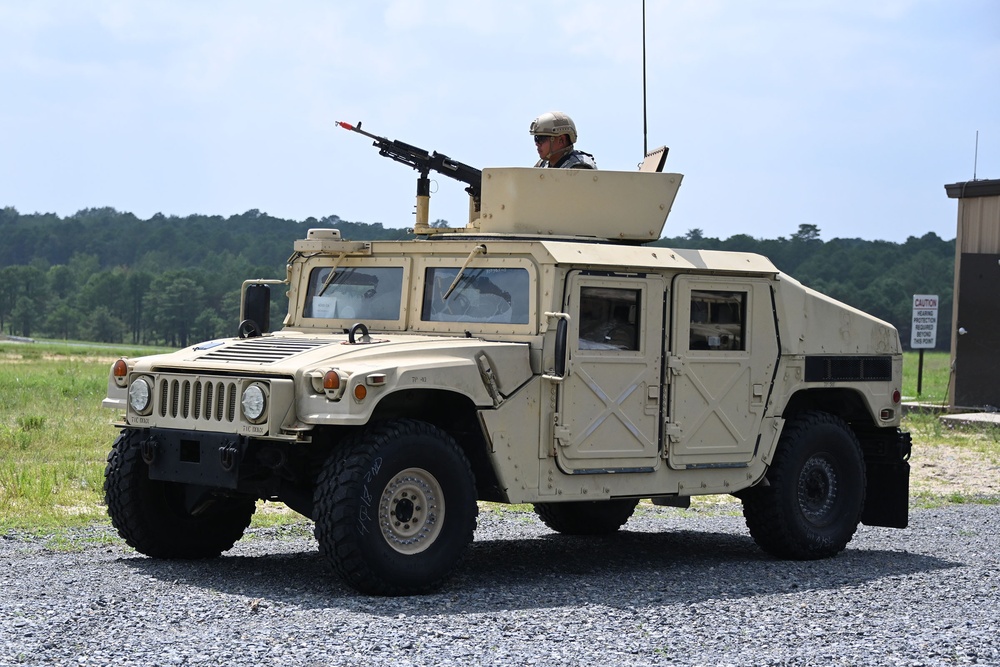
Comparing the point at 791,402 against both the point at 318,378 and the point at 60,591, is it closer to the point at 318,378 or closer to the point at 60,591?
the point at 318,378

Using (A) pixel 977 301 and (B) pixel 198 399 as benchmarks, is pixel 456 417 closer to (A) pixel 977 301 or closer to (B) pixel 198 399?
(B) pixel 198 399

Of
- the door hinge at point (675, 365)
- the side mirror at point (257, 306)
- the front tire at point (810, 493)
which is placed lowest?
the front tire at point (810, 493)

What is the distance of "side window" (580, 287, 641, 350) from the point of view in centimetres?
899

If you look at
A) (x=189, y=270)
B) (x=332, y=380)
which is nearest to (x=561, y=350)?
(x=332, y=380)

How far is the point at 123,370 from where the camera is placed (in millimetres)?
8828

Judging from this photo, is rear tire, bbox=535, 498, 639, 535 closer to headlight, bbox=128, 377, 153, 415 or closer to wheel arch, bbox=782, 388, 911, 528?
wheel arch, bbox=782, 388, 911, 528

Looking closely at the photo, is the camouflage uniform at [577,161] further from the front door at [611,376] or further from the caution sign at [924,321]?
the caution sign at [924,321]

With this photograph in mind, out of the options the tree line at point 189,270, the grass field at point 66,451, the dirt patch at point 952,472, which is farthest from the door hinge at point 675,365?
the tree line at point 189,270

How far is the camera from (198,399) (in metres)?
8.33

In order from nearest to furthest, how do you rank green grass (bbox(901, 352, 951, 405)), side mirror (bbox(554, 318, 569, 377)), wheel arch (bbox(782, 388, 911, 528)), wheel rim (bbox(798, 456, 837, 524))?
side mirror (bbox(554, 318, 569, 377)), wheel rim (bbox(798, 456, 837, 524)), wheel arch (bbox(782, 388, 911, 528)), green grass (bbox(901, 352, 951, 405))

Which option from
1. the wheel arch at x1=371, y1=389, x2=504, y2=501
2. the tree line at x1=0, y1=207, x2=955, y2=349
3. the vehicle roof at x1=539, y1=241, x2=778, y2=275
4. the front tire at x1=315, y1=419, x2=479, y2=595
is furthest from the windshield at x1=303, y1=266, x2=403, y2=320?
the tree line at x1=0, y1=207, x2=955, y2=349

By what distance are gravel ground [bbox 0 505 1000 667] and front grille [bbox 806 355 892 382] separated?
4.09 ft

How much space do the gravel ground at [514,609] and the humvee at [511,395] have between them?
374 millimetres

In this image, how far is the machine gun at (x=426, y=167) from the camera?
10.7m
